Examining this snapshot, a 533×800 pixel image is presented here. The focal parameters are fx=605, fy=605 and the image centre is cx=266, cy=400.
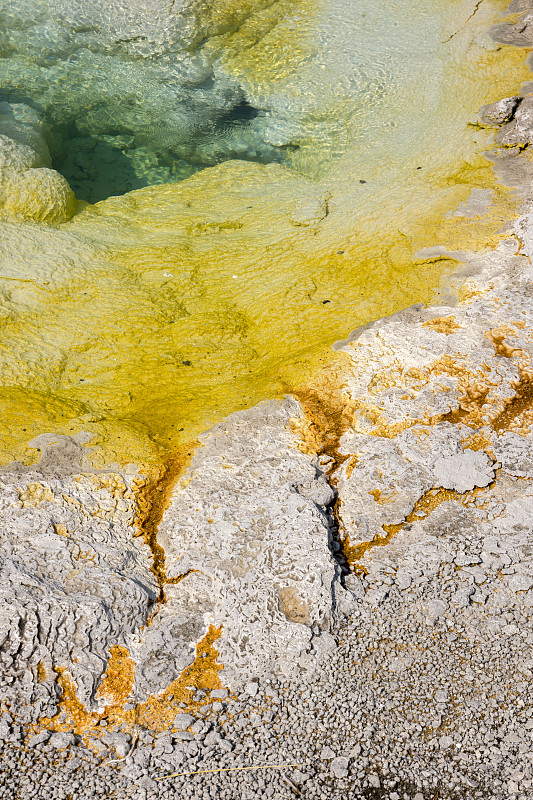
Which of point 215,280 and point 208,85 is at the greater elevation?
point 208,85

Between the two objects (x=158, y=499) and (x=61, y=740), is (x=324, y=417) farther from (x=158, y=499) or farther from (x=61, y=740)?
(x=61, y=740)

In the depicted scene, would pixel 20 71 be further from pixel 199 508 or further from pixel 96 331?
pixel 199 508

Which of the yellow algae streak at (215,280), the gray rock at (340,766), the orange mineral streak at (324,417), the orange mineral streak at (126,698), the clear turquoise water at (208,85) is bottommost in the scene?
the gray rock at (340,766)

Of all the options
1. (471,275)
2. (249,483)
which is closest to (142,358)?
(249,483)

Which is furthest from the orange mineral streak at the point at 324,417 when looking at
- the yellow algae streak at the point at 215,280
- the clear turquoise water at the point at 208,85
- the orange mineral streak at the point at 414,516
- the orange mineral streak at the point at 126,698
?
the clear turquoise water at the point at 208,85

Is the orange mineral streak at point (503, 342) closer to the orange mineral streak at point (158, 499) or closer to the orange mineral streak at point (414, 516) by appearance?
the orange mineral streak at point (414, 516)

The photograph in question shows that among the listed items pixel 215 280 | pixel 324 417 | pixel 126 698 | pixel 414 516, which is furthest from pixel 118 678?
pixel 215 280
